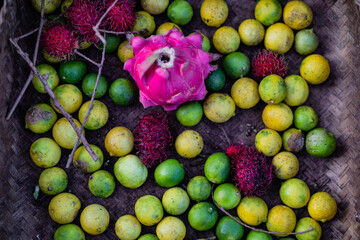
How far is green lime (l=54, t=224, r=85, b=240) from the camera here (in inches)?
84.4

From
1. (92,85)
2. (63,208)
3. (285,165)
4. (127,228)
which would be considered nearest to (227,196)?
(285,165)

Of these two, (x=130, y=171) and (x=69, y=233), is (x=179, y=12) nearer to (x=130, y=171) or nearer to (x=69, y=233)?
(x=130, y=171)

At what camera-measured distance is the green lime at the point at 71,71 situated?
2301 mm

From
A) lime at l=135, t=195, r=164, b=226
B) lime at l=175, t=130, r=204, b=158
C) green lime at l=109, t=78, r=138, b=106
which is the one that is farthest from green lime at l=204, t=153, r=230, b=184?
green lime at l=109, t=78, r=138, b=106

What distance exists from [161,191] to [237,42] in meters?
1.10

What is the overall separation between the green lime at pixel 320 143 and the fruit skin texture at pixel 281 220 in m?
0.41

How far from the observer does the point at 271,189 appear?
241cm

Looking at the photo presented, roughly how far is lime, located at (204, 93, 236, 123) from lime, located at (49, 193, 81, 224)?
1.01 m

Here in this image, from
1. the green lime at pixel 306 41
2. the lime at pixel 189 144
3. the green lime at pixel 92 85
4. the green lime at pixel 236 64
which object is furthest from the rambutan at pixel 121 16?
the green lime at pixel 306 41

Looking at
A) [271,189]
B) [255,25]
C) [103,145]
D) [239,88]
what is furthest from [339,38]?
[103,145]

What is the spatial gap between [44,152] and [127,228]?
679mm

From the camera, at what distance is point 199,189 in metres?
2.24

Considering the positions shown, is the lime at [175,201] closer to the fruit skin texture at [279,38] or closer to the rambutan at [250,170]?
the rambutan at [250,170]

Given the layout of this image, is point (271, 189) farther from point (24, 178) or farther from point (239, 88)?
point (24, 178)
